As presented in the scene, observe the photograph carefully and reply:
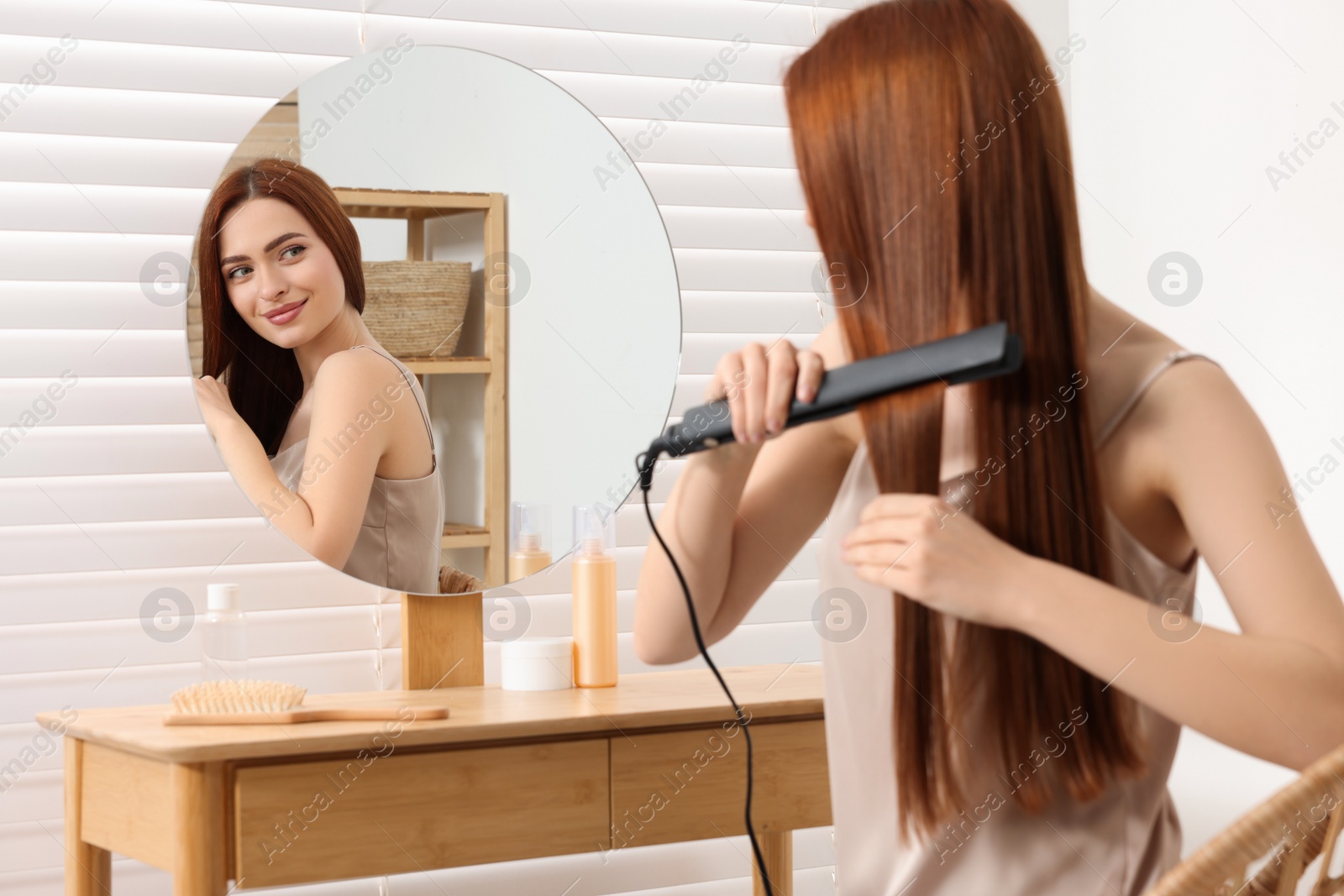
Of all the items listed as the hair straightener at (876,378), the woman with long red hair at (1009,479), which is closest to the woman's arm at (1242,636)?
the woman with long red hair at (1009,479)

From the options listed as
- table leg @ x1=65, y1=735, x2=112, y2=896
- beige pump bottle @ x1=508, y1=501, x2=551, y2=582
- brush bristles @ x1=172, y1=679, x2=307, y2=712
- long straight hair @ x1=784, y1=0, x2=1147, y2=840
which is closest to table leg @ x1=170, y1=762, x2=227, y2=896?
brush bristles @ x1=172, y1=679, x2=307, y2=712

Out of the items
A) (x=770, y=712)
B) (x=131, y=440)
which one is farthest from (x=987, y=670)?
(x=131, y=440)

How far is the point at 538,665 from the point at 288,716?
30 centimetres

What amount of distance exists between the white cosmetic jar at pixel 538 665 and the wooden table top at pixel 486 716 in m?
0.01

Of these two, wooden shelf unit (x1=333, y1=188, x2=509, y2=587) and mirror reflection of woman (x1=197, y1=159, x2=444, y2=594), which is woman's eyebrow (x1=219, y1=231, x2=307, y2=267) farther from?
wooden shelf unit (x1=333, y1=188, x2=509, y2=587)

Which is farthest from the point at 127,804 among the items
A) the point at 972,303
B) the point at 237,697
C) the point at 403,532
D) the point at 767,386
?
the point at 972,303

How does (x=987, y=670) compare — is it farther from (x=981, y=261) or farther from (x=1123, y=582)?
(x=981, y=261)

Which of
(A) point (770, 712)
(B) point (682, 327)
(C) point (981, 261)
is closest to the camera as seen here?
(C) point (981, 261)

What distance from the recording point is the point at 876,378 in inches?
26.8

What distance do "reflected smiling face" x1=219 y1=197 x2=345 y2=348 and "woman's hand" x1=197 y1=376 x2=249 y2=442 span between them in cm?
8

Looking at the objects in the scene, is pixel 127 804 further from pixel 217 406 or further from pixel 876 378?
pixel 876 378

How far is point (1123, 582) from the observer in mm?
738

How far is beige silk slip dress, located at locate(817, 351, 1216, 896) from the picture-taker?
74 centimetres

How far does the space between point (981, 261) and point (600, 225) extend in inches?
31.3
